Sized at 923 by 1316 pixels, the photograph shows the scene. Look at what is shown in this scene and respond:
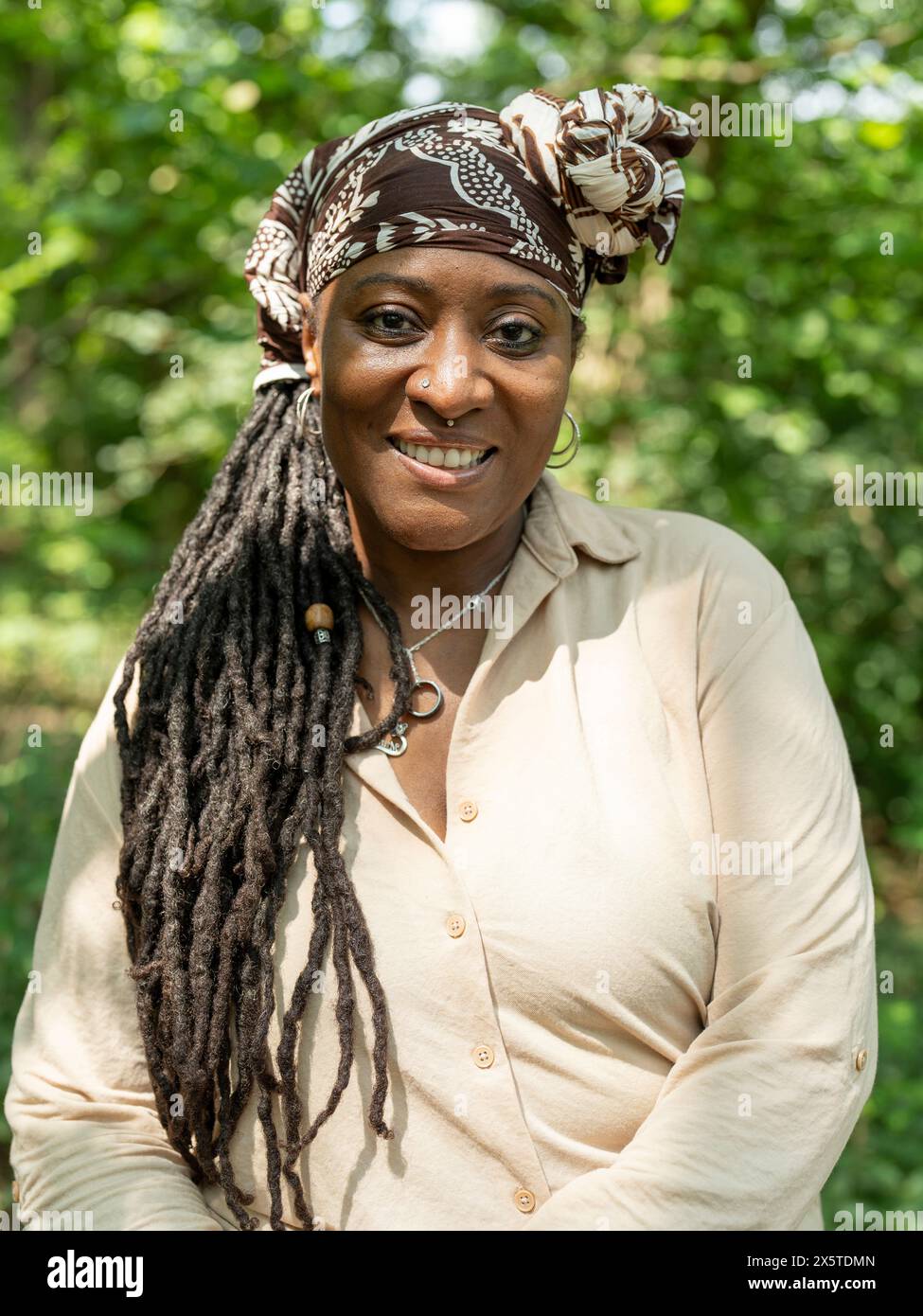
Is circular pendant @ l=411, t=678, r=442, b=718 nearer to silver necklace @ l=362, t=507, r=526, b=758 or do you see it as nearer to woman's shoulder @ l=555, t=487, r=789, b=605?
silver necklace @ l=362, t=507, r=526, b=758

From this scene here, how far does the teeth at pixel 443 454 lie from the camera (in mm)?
1945

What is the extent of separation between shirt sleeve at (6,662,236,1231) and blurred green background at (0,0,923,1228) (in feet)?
5.61

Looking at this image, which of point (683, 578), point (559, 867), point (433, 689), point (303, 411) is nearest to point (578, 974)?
point (559, 867)

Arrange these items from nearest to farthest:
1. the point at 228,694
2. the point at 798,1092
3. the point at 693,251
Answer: the point at 798,1092 < the point at 228,694 < the point at 693,251

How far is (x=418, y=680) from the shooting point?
2098mm

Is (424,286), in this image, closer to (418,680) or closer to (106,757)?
(418,680)

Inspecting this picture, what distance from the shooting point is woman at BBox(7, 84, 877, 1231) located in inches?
71.5

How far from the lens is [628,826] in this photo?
1.87m

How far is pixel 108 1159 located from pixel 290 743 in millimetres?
646

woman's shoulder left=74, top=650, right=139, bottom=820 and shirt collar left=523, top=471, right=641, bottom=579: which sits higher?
shirt collar left=523, top=471, right=641, bottom=579

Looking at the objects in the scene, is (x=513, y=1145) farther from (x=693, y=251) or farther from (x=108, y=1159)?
(x=693, y=251)

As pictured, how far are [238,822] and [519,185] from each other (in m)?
1.02

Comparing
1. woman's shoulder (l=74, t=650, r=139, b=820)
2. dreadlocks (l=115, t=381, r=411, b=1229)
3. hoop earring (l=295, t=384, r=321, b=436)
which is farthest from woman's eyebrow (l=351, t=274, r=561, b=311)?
woman's shoulder (l=74, t=650, r=139, b=820)

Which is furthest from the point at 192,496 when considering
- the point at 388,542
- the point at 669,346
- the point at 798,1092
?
the point at 798,1092
